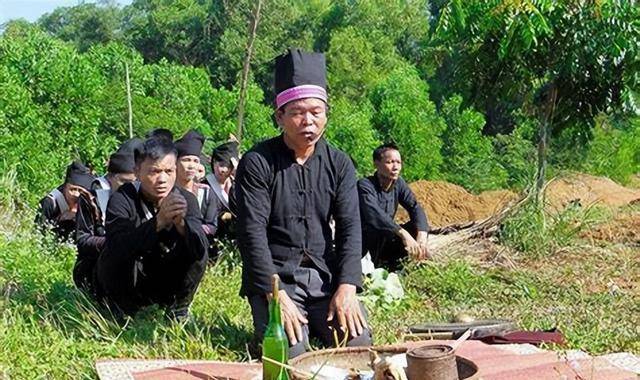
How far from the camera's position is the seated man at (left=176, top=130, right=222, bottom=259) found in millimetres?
7109

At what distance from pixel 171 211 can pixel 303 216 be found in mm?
714

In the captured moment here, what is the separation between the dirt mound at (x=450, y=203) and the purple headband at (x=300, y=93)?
10798 millimetres

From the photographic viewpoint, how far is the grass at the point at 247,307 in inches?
196

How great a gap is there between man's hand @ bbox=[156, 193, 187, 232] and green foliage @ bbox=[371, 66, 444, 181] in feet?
74.5

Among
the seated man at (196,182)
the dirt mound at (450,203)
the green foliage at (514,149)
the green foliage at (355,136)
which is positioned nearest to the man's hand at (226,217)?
the seated man at (196,182)

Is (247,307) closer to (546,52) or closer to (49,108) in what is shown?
(546,52)

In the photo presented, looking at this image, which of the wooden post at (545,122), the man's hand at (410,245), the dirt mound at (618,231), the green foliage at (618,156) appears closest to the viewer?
the man's hand at (410,245)

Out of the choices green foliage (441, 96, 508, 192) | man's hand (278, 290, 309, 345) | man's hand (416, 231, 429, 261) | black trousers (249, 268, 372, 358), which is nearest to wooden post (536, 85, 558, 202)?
man's hand (416, 231, 429, 261)

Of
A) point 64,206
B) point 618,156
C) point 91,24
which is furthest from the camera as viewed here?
point 91,24

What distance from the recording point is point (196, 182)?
24.7 ft

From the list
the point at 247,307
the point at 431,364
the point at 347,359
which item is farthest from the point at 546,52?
the point at 431,364

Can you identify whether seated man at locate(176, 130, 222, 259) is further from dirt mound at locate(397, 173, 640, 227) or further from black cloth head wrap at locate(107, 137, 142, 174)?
dirt mound at locate(397, 173, 640, 227)

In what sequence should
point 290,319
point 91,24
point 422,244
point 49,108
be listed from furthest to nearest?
point 91,24 → point 49,108 → point 422,244 → point 290,319

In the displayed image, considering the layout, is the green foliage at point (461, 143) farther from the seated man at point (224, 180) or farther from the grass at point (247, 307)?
the seated man at point (224, 180)
